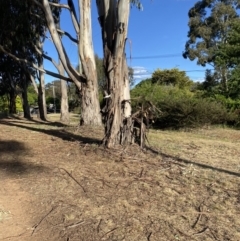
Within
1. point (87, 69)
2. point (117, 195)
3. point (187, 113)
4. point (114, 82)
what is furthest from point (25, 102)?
point (117, 195)

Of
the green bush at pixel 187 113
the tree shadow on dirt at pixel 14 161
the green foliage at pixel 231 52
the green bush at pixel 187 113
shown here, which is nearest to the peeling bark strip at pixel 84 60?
the green bush at pixel 187 113

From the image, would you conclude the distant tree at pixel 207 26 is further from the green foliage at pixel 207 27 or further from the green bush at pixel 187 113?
the green bush at pixel 187 113

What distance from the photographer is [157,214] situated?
3938 mm

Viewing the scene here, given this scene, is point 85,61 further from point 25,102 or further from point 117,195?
point 25,102

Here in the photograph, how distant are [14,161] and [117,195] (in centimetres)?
293

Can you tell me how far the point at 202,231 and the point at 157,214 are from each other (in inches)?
23.6

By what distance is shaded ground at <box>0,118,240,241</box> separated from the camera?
3.61 m

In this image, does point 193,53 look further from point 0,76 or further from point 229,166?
point 229,166

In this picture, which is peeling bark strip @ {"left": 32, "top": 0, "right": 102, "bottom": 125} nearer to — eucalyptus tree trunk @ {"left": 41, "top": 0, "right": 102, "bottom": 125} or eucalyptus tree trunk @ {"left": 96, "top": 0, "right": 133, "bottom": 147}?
eucalyptus tree trunk @ {"left": 41, "top": 0, "right": 102, "bottom": 125}

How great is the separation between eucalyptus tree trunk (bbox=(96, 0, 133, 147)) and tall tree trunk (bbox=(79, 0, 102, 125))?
4.09 m

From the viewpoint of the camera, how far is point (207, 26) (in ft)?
127

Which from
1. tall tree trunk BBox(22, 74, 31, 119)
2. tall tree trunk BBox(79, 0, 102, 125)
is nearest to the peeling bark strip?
tall tree trunk BBox(79, 0, 102, 125)

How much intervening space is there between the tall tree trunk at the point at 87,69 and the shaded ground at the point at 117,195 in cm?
435

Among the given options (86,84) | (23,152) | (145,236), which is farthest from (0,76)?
(145,236)
